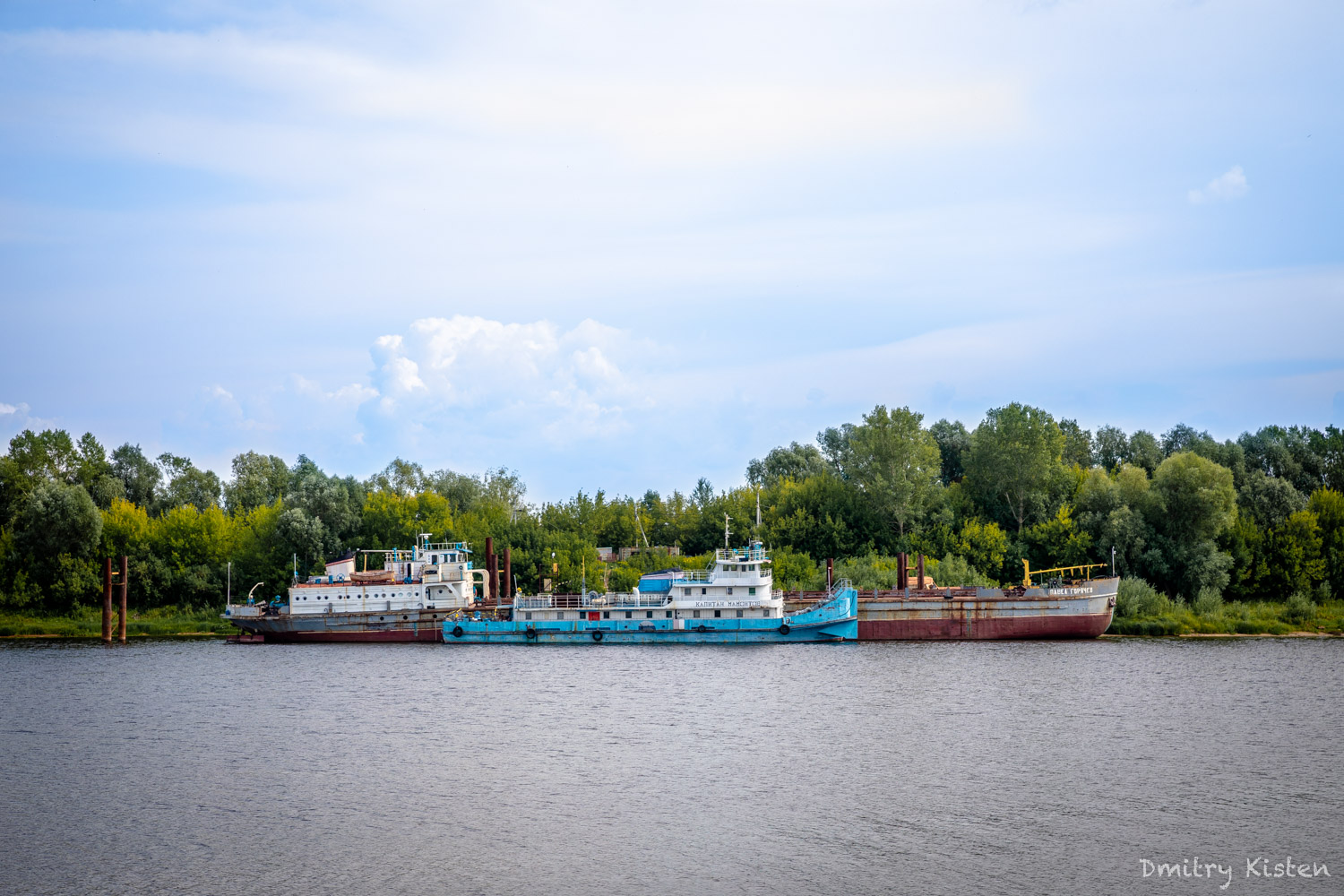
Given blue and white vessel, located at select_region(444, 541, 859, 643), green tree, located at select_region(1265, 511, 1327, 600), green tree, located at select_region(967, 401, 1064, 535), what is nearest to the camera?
blue and white vessel, located at select_region(444, 541, 859, 643)

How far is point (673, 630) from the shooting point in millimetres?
78000

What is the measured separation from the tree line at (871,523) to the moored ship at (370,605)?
1606 cm

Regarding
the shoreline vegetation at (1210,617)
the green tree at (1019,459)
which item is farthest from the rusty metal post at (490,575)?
the green tree at (1019,459)

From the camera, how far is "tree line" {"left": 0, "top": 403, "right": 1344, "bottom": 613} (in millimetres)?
87938

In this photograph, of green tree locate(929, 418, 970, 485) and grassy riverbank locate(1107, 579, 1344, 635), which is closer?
grassy riverbank locate(1107, 579, 1344, 635)

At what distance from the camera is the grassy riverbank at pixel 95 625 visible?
9138 cm

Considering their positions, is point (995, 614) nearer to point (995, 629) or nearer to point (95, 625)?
point (995, 629)

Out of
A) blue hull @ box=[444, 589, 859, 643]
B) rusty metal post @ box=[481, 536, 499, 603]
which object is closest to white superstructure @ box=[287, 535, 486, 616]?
blue hull @ box=[444, 589, 859, 643]

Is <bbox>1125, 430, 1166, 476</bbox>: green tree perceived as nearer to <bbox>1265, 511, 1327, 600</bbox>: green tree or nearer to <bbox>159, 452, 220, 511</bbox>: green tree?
<bbox>1265, 511, 1327, 600</bbox>: green tree

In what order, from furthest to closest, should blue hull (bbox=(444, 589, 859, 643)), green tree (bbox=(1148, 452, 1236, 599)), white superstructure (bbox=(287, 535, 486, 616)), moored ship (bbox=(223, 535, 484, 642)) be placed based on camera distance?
1. green tree (bbox=(1148, 452, 1236, 599))
2. white superstructure (bbox=(287, 535, 486, 616))
3. moored ship (bbox=(223, 535, 484, 642))
4. blue hull (bbox=(444, 589, 859, 643))

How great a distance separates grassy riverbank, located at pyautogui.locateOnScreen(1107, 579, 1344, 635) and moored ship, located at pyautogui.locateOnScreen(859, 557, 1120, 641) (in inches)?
134

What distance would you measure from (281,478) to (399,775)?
10102 centimetres

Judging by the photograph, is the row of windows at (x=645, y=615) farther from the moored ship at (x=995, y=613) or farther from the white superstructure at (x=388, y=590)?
the moored ship at (x=995, y=613)

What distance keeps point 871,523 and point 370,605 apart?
45503mm
